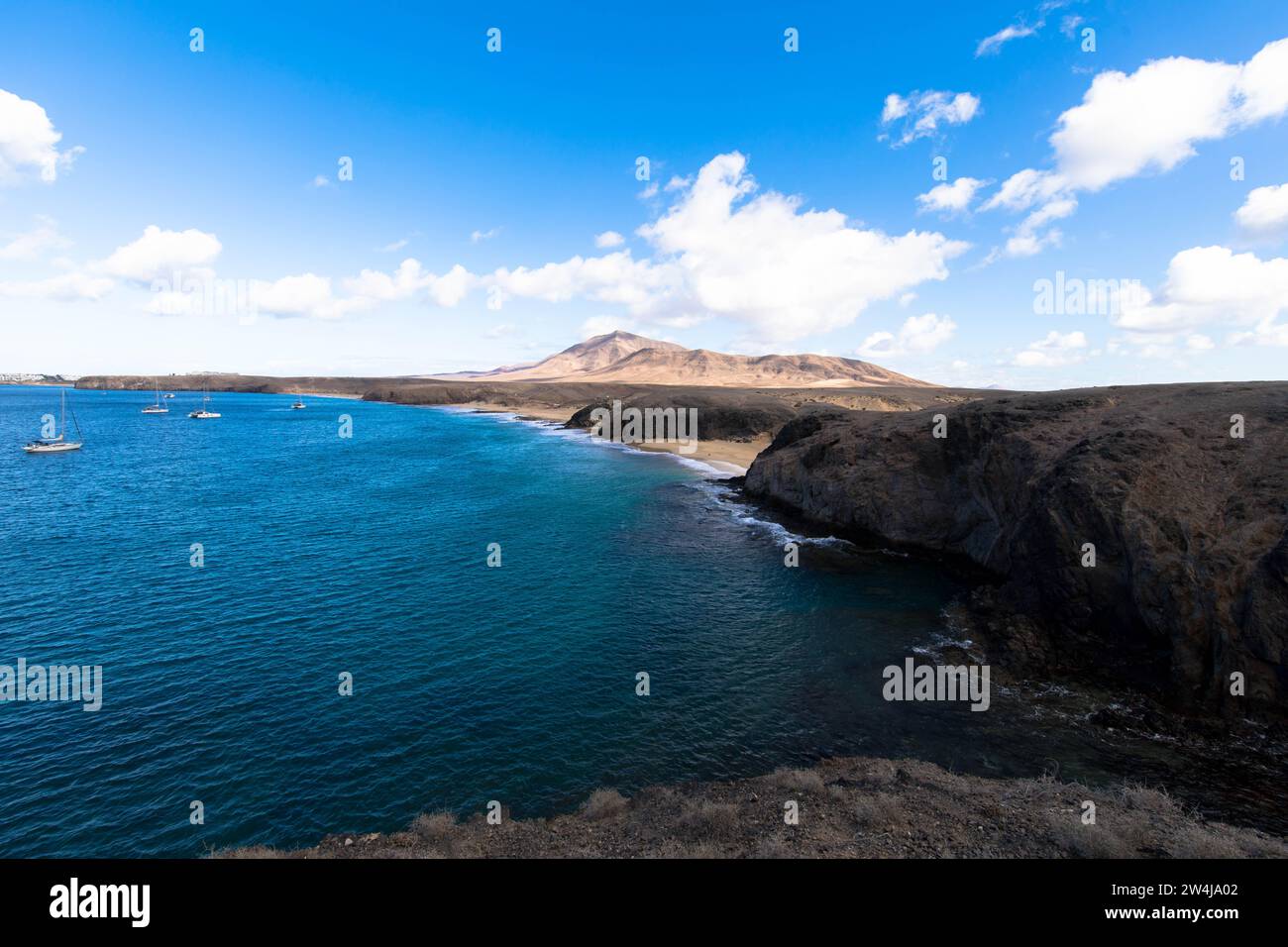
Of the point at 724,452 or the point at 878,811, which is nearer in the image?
the point at 878,811

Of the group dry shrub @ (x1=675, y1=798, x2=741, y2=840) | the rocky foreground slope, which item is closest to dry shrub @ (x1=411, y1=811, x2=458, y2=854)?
the rocky foreground slope

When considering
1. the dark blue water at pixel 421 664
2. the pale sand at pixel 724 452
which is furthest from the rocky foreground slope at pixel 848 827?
the pale sand at pixel 724 452

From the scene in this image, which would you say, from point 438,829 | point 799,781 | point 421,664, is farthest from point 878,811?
point 421,664

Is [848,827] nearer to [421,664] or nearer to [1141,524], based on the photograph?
[421,664]

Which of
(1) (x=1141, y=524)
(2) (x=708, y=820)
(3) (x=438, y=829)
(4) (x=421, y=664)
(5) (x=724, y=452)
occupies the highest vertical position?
(5) (x=724, y=452)

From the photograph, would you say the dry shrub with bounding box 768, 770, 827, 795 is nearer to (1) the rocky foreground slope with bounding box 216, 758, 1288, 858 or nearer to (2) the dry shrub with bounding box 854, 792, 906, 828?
(1) the rocky foreground slope with bounding box 216, 758, 1288, 858
